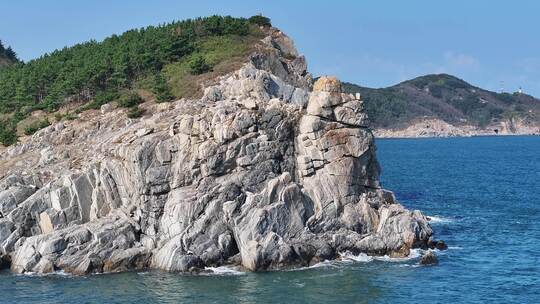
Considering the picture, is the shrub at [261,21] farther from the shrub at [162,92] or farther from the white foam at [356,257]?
the white foam at [356,257]

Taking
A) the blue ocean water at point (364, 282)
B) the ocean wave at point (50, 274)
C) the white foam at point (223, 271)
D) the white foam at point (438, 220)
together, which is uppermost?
the ocean wave at point (50, 274)

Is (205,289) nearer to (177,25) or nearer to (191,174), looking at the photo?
(191,174)

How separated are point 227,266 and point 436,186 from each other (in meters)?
68.3

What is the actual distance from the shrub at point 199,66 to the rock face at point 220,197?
714 inches

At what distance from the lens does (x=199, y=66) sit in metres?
97.8

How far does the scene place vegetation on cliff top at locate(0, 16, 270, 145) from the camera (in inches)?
3893

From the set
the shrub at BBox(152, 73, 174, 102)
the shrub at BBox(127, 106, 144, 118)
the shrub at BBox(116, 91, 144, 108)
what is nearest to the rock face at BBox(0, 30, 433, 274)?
the shrub at BBox(127, 106, 144, 118)

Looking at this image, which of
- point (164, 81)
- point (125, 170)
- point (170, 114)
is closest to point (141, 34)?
point (164, 81)

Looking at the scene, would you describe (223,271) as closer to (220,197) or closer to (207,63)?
(220,197)

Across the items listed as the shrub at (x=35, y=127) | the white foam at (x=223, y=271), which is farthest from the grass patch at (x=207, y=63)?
the white foam at (x=223, y=271)

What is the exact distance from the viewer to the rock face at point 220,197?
67.0 m

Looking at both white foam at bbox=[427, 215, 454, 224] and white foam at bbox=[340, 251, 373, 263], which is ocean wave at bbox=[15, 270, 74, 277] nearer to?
white foam at bbox=[340, 251, 373, 263]

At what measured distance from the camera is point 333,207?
70938mm

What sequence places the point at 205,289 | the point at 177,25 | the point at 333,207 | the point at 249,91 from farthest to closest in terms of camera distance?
the point at 177,25 < the point at 249,91 < the point at 333,207 < the point at 205,289
